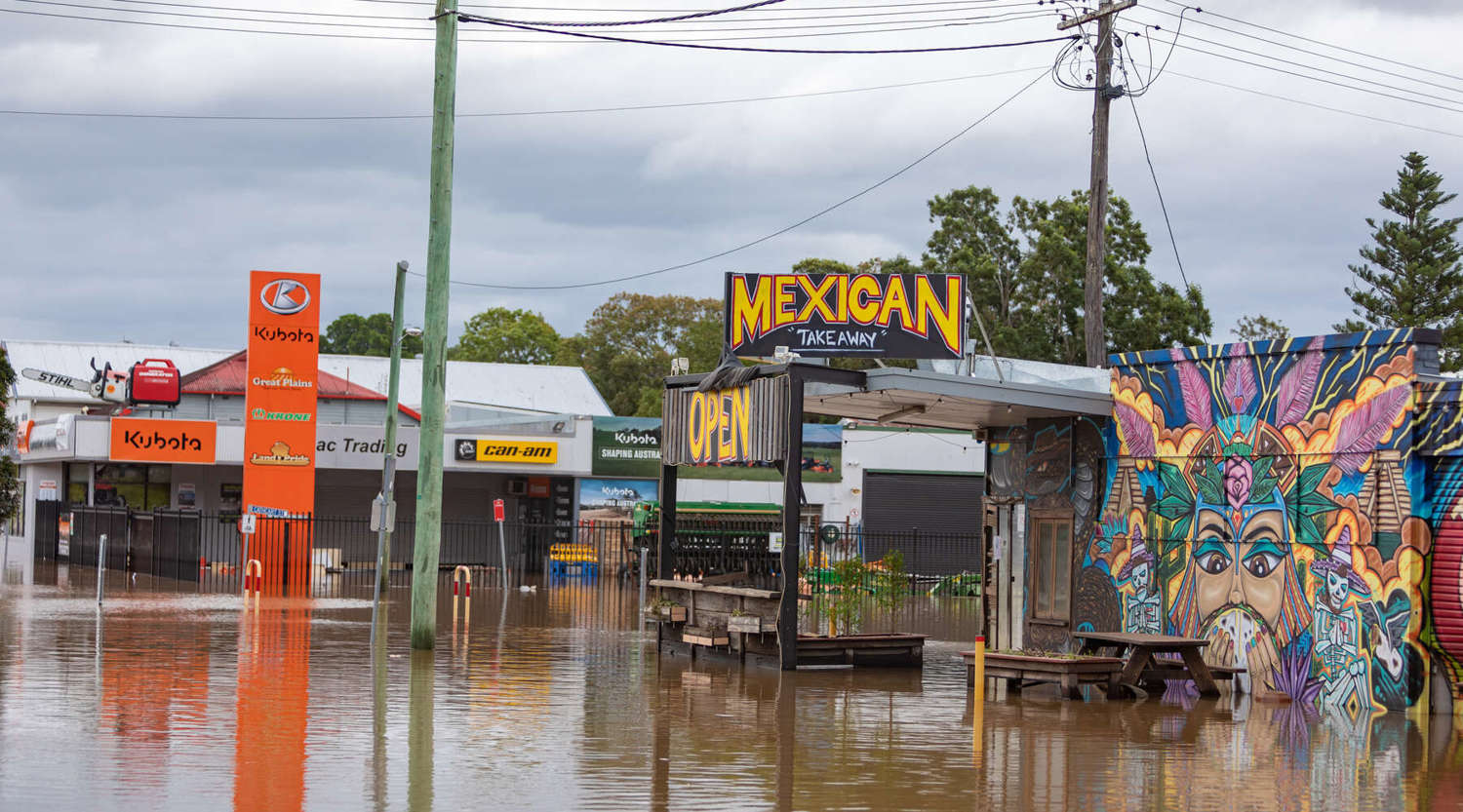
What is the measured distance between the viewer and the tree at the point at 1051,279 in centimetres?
5109

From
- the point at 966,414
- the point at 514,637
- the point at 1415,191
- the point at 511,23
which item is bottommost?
the point at 514,637

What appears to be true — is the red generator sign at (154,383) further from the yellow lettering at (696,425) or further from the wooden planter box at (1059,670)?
the wooden planter box at (1059,670)

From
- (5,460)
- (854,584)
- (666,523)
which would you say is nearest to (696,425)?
(666,523)

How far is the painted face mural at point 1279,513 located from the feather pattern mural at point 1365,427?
16 mm

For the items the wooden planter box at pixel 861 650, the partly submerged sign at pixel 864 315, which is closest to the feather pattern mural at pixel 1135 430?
the partly submerged sign at pixel 864 315

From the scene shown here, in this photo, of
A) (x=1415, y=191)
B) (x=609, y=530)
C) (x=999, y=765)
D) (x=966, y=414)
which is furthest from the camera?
(x=1415, y=191)

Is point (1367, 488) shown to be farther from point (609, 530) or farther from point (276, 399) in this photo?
point (609, 530)

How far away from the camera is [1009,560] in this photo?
22266 millimetres

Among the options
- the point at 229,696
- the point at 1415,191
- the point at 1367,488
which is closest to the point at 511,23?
the point at 229,696

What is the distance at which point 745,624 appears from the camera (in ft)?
63.3

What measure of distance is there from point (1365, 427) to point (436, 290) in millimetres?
10801

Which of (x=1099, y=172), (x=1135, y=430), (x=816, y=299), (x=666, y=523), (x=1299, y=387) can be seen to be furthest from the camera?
(x=1099, y=172)

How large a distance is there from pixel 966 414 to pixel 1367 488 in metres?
6.54

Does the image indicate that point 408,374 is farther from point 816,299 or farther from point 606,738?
point 606,738
